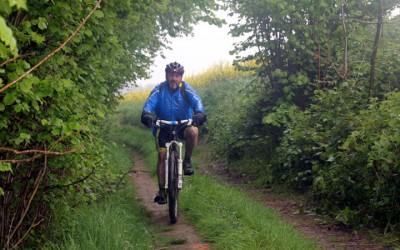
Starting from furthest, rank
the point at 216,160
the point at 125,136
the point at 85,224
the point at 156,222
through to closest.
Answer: the point at 125,136, the point at 216,160, the point at 156,222, the point at 85,224

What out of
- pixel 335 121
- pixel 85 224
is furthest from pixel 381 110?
pixel 85 224

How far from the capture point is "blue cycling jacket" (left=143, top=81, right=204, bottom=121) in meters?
6.61

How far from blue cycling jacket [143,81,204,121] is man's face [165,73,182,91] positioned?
71 millimetres

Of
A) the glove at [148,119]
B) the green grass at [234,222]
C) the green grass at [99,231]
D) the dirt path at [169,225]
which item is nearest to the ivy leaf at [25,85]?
the green grass at [99,231]

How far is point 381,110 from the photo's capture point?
18.9 feet

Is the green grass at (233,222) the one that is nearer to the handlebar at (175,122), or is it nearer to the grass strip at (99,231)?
the grass strip at (99,231)

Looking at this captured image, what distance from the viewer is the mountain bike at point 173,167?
6.21m

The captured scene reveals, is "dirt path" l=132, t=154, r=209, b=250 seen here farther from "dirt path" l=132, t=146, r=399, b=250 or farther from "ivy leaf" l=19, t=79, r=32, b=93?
"ivy leaf" l=19, t=79, r=32, b=93

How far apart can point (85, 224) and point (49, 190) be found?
0.63m

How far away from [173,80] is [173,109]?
0.41 metres

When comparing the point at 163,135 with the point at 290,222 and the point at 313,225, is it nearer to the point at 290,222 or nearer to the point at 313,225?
the point at 290,222

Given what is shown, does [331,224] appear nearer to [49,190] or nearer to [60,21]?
[49,190]

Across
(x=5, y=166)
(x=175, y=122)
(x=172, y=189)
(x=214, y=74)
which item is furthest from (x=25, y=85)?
(x=214, y=74)

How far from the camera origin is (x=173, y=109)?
662cm
